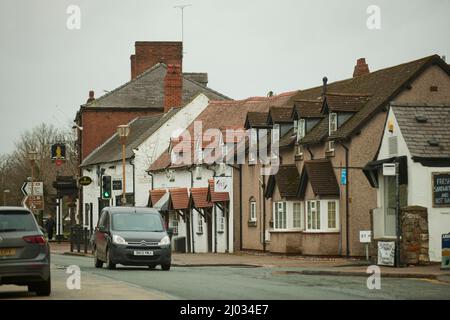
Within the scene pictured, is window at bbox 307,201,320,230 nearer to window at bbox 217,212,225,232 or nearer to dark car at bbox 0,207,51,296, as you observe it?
window at bbox 217,212,225,232

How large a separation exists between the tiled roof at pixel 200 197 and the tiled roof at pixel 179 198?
150 centimetres

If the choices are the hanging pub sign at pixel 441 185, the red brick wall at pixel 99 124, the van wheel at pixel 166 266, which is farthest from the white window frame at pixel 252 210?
the red brick wall at pixel 99 124

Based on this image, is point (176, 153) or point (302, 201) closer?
point (302, 201)

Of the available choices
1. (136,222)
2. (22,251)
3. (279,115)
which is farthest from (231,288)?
(279,115)

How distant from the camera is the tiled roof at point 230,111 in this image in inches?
2253

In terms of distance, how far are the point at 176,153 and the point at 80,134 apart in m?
22.1

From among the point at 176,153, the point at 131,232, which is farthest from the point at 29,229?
the point at 176,153

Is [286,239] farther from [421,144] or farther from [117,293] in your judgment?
[117,293]

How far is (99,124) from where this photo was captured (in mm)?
81188

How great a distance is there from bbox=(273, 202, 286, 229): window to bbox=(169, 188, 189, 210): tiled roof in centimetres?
1274

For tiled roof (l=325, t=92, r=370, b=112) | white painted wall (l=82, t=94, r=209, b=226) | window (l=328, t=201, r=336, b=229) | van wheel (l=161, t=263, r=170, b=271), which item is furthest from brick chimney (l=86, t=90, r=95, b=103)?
van wheel (l=161, t=263, r=170, b=271)

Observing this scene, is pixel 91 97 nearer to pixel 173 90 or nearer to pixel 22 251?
pixel 173 90

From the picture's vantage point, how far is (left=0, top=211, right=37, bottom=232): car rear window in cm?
1973

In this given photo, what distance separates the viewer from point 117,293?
67.1 feet
